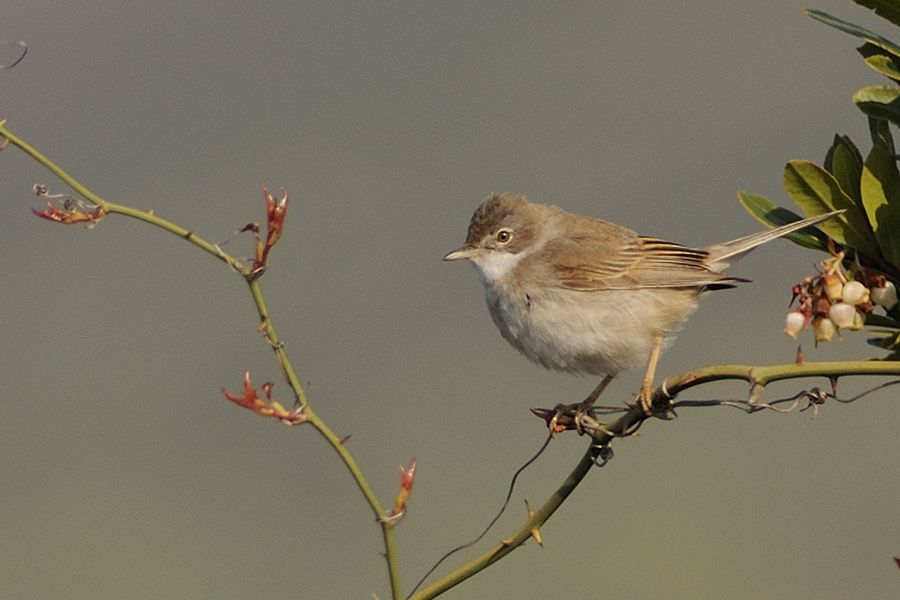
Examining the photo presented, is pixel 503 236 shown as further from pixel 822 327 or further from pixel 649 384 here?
pixel 822 327

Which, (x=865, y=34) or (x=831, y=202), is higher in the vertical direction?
(x=865, y=34)

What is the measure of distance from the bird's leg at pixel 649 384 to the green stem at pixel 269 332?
668 millimetres

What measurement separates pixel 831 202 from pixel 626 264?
121 inches

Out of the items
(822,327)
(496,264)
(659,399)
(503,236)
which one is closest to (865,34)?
(822,327)

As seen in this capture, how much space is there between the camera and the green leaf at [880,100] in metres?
4.04

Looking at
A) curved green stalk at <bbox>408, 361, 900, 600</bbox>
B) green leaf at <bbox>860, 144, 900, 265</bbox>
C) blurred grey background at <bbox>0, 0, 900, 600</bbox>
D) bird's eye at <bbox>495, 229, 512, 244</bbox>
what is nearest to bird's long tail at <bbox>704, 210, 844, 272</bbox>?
bird's eye at <bbox>495, 229, 512, 244</bbox>

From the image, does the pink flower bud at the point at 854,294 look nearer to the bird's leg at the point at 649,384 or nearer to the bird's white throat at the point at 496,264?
the bird's leg at the point at 649,384

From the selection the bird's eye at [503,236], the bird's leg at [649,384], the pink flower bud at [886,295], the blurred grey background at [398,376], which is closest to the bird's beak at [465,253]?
the bird's eye at [503,236]

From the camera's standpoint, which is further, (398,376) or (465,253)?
(398,376)

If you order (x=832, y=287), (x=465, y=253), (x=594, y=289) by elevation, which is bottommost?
(x=832, y=287)

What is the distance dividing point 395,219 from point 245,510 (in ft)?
168

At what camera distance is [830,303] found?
414 cm

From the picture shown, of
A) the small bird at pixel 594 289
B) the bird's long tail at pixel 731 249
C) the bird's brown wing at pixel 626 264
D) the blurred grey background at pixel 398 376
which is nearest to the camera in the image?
the bird's long tail at pixel 731 249

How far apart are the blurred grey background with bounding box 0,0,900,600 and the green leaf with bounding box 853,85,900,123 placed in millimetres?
57388
